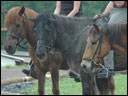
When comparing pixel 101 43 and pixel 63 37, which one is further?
pixel 63 37

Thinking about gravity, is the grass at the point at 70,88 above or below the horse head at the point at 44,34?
below

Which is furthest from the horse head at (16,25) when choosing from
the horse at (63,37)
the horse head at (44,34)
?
the horse head at (44,34)

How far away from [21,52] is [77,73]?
7.17 m

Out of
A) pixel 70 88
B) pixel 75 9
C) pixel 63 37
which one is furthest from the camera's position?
pixel 70 88

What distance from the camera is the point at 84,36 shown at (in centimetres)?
786

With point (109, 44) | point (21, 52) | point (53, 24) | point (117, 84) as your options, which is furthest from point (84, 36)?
point (21, 52)

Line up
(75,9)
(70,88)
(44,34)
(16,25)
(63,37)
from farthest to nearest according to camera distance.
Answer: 1. (70,88)
2. (75,9)
3. (16,25)
4. (63,37)
5. (44,34)

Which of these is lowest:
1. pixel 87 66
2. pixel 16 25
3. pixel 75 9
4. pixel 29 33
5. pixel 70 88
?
pixel 70 88

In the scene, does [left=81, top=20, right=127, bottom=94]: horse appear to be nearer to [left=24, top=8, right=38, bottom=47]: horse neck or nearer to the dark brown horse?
the dark brown horse

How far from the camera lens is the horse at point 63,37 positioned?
7.88 m

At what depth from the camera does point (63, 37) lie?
26.6ft

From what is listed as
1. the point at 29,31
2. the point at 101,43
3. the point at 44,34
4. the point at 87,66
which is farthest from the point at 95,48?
the point at 29,31

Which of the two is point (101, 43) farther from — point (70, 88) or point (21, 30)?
point (70, 88)

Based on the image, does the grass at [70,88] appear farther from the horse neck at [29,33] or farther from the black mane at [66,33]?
the black mane at [66,33]
